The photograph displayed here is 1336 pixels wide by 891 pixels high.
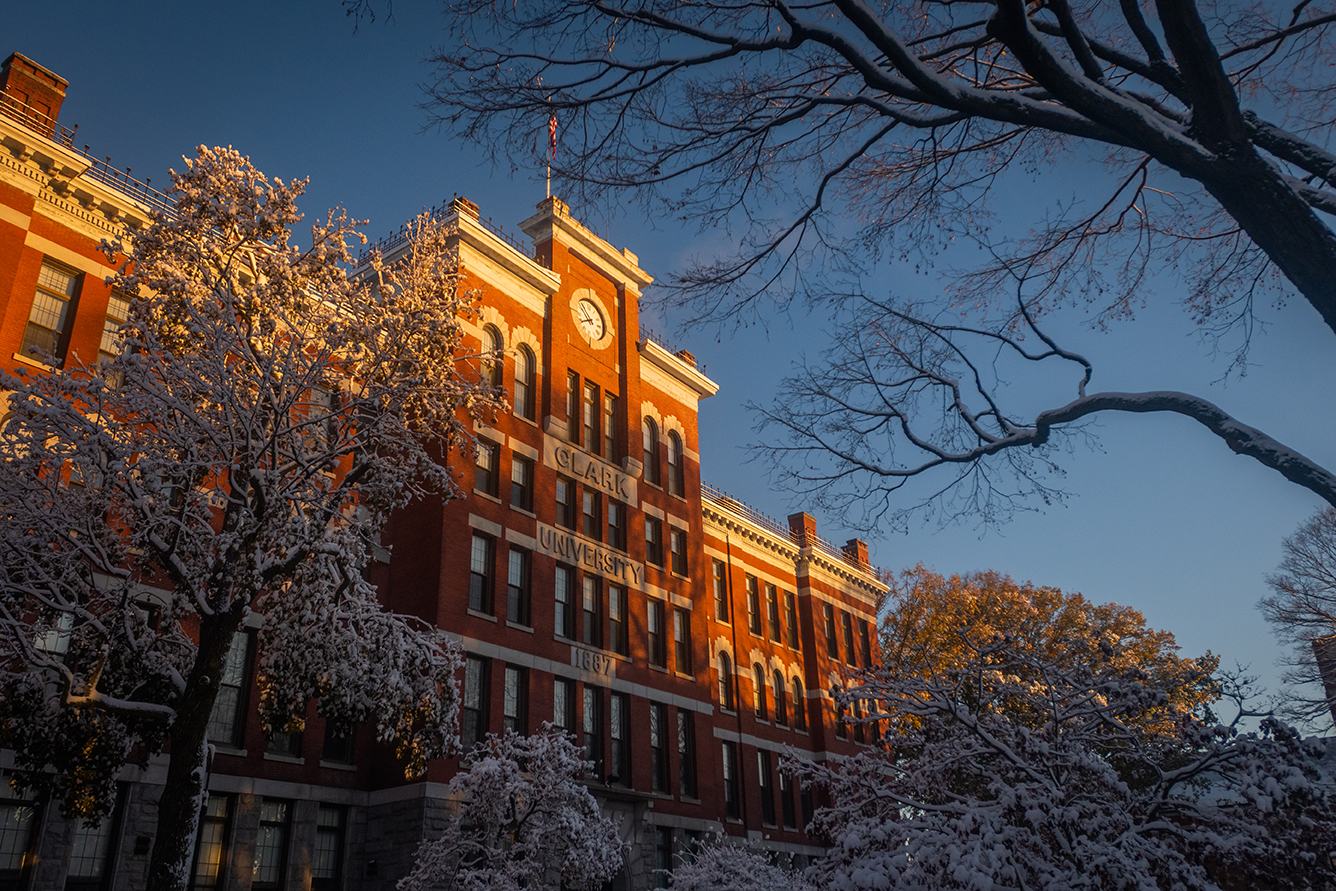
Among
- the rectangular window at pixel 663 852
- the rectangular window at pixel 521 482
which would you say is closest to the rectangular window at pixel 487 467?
the rectangular window at pixel 521 482

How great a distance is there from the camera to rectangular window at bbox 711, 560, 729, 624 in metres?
39.4

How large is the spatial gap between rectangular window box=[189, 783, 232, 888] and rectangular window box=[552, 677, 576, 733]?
8.98m

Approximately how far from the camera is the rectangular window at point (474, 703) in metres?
24.2

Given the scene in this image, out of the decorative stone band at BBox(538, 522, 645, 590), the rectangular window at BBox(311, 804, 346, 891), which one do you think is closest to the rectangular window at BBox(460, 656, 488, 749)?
the rectangular window at BBox(311, 804, 346, 891)

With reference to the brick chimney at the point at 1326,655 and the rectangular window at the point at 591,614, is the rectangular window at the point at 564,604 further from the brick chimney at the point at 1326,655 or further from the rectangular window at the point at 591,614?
the brick chimney at the point at 1326,655

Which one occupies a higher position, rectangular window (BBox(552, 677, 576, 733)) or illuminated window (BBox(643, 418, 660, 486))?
illuminated window (BBox(643, 418, 660, 486))

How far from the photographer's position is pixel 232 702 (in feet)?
69.8

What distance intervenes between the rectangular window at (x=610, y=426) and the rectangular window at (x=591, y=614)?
475 centimetres

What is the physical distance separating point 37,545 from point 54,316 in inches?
350

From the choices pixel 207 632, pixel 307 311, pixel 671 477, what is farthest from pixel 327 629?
pixel 671 477

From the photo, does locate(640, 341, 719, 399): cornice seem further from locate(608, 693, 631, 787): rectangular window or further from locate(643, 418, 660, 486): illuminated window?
locate(608, 693, 631, 787): rectangular window

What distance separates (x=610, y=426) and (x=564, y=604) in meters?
7.33

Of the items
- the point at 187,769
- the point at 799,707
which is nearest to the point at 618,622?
the point at 799,707

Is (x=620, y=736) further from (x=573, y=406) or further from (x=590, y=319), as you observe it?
(x=590, y=319)
